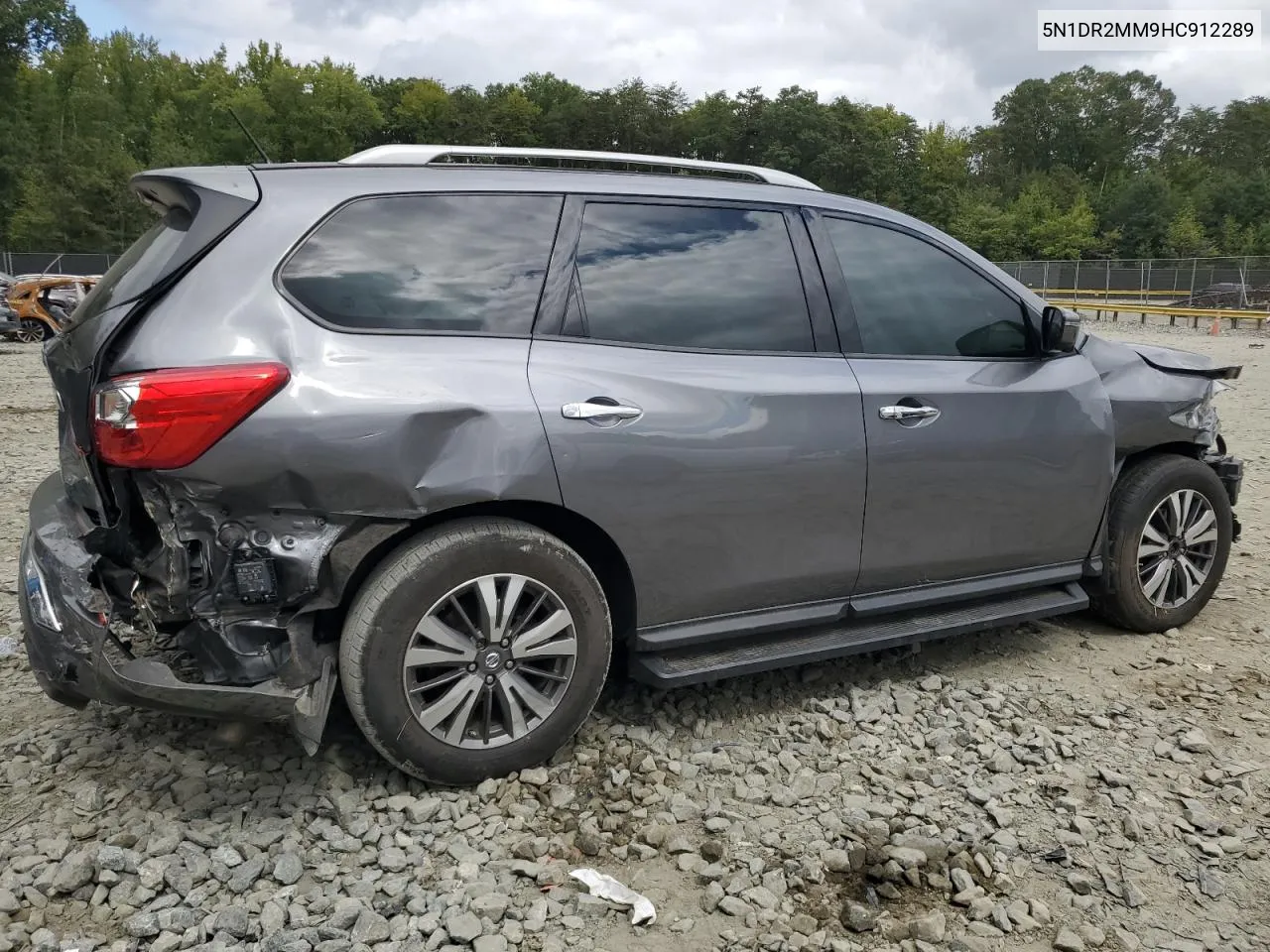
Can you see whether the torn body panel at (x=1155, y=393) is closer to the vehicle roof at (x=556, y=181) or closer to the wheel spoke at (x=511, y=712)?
the vehicle roof at (x=556, y=181)

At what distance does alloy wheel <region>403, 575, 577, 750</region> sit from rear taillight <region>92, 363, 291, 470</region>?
0.76 metres

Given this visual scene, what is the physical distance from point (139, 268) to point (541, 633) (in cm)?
160

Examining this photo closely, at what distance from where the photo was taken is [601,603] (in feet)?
10.2

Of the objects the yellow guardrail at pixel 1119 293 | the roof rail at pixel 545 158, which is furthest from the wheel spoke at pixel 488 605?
the yellow guardrail at pixel 1119 293

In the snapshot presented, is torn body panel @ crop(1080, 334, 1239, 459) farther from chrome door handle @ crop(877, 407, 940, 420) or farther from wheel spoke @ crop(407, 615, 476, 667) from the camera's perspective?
wheel spoke @ crop(407, 615, 476, 667)

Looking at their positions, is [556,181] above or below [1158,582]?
above

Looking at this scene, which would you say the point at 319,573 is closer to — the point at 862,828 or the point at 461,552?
the point at 461,552

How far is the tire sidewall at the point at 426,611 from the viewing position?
280 centimetres

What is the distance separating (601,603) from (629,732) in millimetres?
625

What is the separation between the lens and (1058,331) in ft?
12.6

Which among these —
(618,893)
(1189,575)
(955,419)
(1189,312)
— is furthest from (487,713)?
(1189,312)

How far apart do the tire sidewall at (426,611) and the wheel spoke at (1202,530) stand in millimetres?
2836

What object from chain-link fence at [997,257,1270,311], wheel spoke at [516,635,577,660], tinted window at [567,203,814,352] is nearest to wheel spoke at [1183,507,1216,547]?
tinted window at [567,203,814,352]

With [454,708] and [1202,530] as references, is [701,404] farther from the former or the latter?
[1202,530]
